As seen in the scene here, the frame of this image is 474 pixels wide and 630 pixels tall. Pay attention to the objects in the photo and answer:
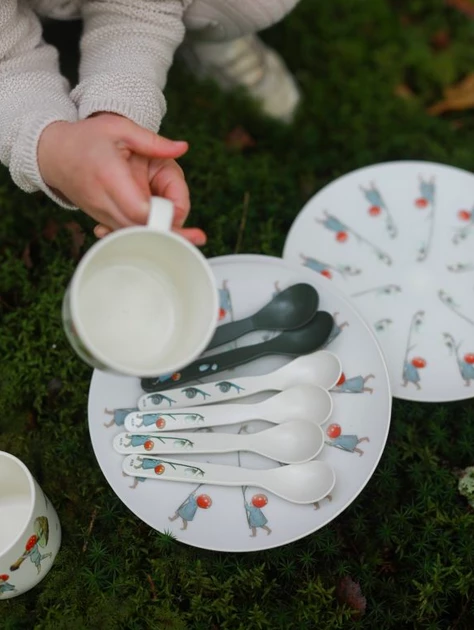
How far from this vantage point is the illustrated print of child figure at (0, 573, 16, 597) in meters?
0.99

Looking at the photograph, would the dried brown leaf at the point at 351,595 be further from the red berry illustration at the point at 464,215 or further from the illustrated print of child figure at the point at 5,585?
the red berry illustration at the point at 464,215

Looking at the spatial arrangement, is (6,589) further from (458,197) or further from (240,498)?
(458,197)

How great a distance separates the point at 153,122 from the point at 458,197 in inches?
25.6

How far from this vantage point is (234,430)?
42.6 inches

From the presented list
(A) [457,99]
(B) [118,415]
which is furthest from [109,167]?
(A) [457,99]

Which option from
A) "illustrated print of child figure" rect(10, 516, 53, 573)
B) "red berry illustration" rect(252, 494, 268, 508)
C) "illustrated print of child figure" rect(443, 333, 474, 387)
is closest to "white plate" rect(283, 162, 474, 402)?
"illustrated print of child figure" rect(443, 333, 474, 387)

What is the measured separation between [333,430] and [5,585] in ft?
1.82

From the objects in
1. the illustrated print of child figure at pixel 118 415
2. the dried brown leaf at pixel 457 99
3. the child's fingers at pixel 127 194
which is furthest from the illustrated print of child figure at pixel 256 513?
the dried brown leaf at pixel 457 99

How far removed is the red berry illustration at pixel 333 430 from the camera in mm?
1085

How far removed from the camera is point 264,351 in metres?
1.12

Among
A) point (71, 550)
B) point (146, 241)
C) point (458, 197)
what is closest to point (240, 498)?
point (71, 550)

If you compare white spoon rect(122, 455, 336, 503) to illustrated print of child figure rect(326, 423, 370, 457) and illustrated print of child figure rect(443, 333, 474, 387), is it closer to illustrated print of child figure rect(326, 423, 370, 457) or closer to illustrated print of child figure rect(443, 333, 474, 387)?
illustrated print of child figure rect(326, 423, 370, 457)

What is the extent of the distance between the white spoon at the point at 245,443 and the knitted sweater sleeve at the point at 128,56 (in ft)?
1.60

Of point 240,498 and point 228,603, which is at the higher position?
point 240,498
